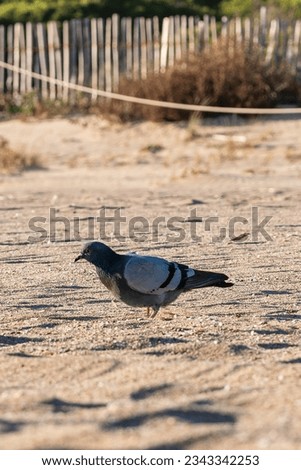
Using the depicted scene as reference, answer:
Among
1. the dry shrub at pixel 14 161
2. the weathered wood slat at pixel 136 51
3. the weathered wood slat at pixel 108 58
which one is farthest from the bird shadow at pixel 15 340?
the weathered wood slat at pixel 108 58

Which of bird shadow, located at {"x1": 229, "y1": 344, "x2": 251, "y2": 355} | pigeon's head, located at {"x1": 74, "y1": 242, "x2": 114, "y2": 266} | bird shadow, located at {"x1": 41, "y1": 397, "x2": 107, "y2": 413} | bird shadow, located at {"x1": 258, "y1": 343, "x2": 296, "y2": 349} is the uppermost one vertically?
pigeon's head, located at {"x1": 74, "y1": 242, "x2": 114, "y2": 266}

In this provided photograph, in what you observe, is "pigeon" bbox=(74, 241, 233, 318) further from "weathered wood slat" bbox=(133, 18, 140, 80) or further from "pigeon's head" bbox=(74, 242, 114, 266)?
"weathered wood slat" bbox=(133, 18, 140, 80)

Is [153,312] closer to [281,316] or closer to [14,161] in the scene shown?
[281,316]

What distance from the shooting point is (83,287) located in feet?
26.2

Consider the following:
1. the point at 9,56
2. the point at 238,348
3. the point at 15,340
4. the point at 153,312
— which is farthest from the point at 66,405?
the point at 9,56

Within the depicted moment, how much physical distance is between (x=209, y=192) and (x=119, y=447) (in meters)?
8.91

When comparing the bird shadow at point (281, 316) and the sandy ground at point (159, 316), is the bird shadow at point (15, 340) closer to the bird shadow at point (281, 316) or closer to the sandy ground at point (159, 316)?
the sandy ground at point (159, 316)

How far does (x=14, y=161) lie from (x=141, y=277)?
361 inches

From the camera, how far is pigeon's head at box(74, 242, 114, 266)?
268 inches

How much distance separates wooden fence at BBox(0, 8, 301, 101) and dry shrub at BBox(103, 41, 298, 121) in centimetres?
53

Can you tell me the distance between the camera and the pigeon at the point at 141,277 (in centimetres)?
671

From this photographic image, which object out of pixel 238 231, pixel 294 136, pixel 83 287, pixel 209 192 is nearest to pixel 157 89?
pixel 294 136

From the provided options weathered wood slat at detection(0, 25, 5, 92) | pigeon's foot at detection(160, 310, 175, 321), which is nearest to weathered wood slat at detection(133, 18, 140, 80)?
weathered wood slat at detection(0, 25, 5, 92)
